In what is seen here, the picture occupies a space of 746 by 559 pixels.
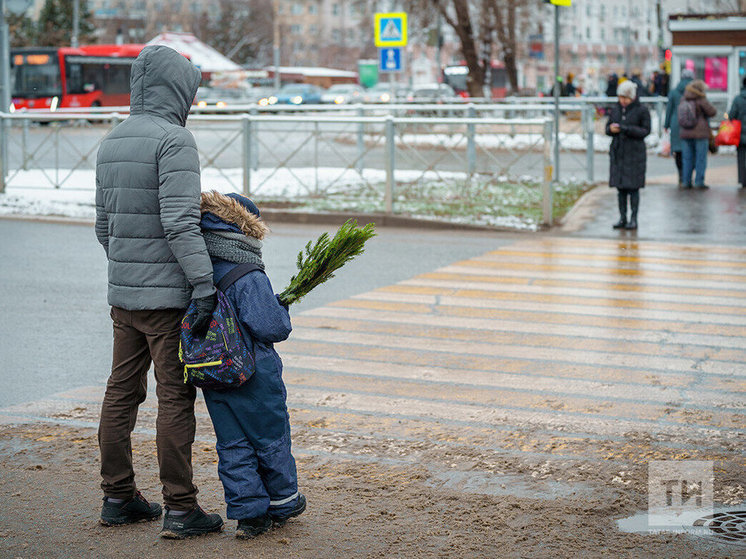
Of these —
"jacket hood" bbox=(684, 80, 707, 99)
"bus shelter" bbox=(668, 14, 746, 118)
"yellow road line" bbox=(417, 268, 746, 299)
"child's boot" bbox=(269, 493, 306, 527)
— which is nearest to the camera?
"child's boot" bbox=(269, 493, 306, 527)

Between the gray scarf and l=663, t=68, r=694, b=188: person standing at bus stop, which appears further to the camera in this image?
l=663, t=68, r=694, b=188: person standing at bus stop

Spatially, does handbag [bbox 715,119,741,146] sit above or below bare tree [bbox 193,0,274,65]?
below

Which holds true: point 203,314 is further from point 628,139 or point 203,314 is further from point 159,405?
point 628,139

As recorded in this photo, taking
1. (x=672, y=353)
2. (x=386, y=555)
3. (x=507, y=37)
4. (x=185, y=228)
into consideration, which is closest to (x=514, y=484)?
(x=386, y=555)

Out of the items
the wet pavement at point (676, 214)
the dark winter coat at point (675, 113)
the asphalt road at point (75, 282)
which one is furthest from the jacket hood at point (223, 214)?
the dark winter coat at point (675, 113)

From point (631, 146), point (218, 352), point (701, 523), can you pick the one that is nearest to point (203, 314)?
point (218, 352)

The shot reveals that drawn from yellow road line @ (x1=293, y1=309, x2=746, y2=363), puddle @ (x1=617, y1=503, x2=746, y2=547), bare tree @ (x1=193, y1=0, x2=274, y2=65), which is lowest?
yellow road line @ (x1=293, y1=309, x2=746, y2=363)

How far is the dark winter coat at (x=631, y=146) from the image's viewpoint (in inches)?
533

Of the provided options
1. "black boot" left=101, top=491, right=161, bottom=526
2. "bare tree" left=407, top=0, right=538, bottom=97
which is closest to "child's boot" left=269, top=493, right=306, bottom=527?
"black boot" left=101, top=491, right=161, bottom=526

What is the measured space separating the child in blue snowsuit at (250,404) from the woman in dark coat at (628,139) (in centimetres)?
972

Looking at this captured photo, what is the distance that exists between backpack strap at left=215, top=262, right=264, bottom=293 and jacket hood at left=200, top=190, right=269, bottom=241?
5.9 inches

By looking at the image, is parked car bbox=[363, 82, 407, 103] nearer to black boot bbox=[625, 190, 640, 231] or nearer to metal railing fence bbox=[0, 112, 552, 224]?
metal railing fence bbox=[0, 112, 552, 224]

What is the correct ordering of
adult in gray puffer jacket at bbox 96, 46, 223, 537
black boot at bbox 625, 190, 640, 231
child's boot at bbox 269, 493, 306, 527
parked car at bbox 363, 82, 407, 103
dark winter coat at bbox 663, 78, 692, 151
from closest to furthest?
adult in gray puffer jacket at bbox 96, 46, 223, 537 < child's boot at bbox 269, 493, 306, 527 < black boot at bbox 625, 190, 640, 231 < dark winter coat at bbox 663, 78, 692, 151 < parked car at bbox 363, 82, 407, 103

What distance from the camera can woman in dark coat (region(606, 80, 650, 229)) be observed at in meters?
13.5
